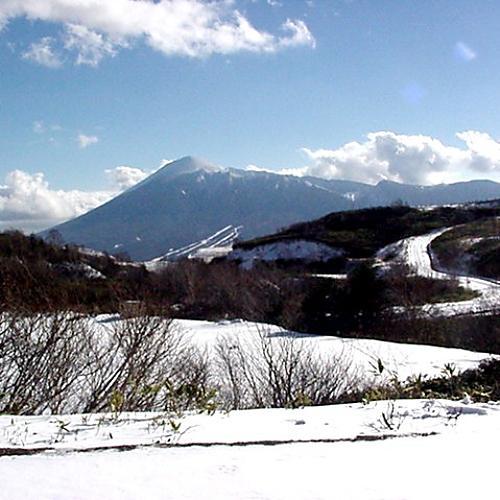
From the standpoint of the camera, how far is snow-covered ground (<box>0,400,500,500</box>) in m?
3.59

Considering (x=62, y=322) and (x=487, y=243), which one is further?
(x=487, y=243)

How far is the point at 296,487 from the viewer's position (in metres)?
3.65

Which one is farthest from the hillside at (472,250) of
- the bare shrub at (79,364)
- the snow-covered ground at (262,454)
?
the snow-covered ground at (262,454)

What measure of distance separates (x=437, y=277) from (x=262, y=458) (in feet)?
124

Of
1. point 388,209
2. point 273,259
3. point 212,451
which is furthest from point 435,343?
point 388,209

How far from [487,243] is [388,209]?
28.6m

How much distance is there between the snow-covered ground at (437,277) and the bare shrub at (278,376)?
56.9 feet

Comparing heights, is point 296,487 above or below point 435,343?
above

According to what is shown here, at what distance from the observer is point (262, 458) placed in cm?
420

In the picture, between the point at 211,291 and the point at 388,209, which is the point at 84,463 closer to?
the point at 211,291

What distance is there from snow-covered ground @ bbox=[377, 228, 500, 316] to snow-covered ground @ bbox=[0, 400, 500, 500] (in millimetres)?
25550

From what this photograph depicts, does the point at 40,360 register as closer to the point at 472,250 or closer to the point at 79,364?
the point at 79,364

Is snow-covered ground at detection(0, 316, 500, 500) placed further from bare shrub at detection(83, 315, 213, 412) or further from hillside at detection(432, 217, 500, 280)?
hillside at detection(432, 217, 500, 280)

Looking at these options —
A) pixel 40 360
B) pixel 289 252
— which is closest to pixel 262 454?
pixel 40 360
